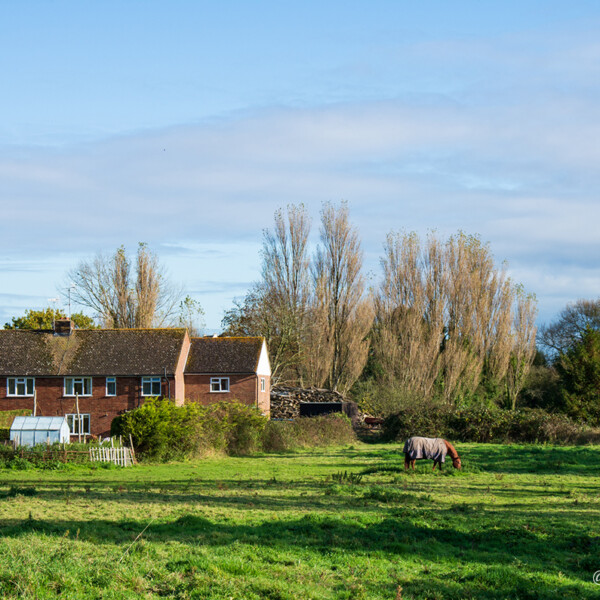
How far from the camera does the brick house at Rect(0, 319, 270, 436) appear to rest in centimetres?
4794

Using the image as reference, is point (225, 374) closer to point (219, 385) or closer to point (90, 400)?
point (219, 385)

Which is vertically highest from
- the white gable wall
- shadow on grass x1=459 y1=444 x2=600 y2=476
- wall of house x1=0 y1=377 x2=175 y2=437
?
the white gable wall

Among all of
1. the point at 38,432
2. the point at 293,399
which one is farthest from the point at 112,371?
the point at 38,432

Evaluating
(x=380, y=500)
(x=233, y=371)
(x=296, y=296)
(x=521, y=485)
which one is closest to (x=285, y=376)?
(x=296, y=296)

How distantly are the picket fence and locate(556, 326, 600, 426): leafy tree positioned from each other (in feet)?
107

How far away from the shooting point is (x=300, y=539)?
485 inches

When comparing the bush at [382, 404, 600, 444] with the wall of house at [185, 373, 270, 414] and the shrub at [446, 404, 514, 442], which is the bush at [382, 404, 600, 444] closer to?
the shrub at [446, 404, 514, 442]

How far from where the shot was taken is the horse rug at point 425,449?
950 inches

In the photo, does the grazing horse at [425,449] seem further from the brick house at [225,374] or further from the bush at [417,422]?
the brick house at [225,374]

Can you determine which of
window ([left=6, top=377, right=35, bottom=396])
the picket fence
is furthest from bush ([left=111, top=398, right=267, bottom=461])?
window ([left=6, top=377, right=35, bottom=396])

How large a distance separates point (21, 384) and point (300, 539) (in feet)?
132

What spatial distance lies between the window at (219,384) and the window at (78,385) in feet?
26.6

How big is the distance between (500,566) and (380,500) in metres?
6.81

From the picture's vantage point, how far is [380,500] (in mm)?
17781
